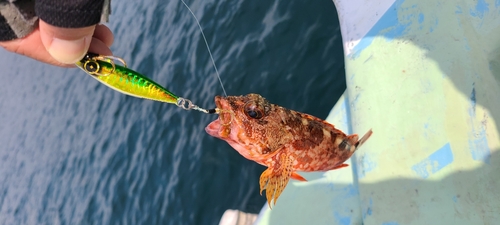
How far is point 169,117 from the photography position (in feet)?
30.5

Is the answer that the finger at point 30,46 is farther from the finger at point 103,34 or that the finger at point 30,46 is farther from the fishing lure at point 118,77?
the finger at point 103,34

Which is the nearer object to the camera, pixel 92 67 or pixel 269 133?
pixel 92 67

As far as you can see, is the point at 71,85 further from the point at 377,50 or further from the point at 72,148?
the point at 377,50

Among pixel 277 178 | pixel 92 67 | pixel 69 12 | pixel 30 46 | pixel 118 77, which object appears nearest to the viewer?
pixel 69 12

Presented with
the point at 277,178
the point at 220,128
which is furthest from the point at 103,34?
the point at 277,178

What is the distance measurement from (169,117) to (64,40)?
7811 millimetres

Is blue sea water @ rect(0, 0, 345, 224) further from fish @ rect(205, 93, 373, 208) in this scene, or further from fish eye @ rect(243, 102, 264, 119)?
fish eye @ rect(243, 102, 264, 119)

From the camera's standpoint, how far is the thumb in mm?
1554

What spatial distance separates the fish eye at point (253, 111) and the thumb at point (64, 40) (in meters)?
1.31

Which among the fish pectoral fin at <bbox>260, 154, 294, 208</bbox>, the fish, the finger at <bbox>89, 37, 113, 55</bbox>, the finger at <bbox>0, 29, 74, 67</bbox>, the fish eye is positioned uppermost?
the finger at <bbox>0, 29, 74, 67</bbox>

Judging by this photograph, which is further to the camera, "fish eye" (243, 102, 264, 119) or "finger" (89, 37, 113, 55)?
"fish eye" (243, 102, 264, 119)

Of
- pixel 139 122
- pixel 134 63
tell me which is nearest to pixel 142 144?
pixel 139 122

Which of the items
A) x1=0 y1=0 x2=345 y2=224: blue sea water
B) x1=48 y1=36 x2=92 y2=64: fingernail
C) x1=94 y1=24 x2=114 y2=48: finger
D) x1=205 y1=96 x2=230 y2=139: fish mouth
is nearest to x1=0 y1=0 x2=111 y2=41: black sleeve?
x1=48 y1=36 x2=92 y2=64: fingernail

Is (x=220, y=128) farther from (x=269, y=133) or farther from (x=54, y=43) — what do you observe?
(x=54, y=43)
